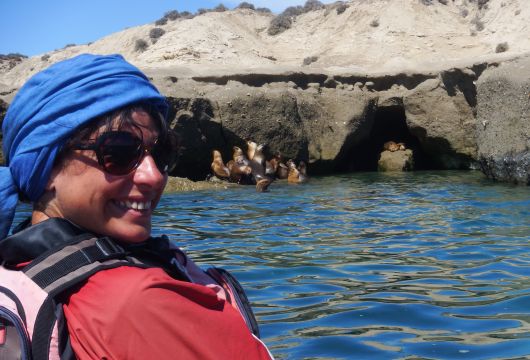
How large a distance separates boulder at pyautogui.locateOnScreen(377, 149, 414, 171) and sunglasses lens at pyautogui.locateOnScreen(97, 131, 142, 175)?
16.6 meters

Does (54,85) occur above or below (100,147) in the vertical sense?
above

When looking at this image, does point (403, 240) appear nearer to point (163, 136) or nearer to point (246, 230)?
point (246, 230)

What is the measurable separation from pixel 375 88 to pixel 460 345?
15.6 meters

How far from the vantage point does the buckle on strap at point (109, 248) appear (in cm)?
186

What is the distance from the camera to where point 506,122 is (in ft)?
47.2

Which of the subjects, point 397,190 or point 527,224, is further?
point 397,190

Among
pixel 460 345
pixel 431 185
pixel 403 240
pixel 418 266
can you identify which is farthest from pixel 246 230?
pixel 431 185

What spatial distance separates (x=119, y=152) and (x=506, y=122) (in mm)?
13234

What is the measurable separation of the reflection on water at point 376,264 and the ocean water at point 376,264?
0.04 ft

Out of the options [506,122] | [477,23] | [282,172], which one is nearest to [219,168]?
[282,172]

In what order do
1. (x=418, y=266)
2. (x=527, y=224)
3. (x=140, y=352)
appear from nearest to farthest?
(x=140, y=352) → (x=418, y=266) → (x=527, y=224)

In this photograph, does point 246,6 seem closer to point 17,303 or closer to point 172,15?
point 172,15

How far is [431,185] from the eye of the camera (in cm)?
1403

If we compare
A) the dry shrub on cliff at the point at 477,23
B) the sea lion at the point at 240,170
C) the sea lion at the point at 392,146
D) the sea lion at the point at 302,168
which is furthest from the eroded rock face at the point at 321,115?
the dry shrub on cliff at the point at 477,23
